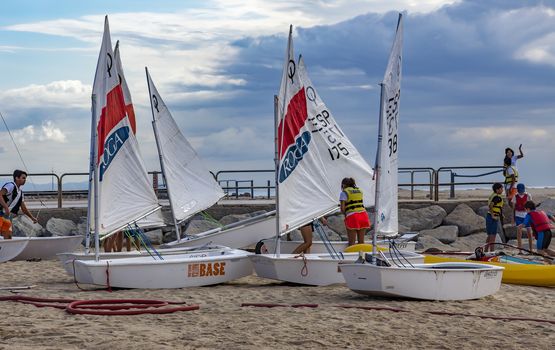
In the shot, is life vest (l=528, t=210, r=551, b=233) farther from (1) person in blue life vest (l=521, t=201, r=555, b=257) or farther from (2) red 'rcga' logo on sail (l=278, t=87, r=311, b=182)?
(2) red 'rcga' logo on sail (l=278, t=87, r=311, b=182)

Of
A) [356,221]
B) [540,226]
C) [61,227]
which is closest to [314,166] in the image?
[356,221]

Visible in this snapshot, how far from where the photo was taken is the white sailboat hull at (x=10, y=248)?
1811cm

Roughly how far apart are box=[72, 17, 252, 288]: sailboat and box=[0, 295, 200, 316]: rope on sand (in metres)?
1.62

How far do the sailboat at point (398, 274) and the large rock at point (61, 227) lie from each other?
1237 centimetres

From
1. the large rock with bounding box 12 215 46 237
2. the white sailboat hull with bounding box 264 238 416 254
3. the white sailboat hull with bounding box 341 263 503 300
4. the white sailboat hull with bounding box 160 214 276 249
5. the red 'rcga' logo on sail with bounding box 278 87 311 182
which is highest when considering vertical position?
the red 'rcga' logo on sail with bounding box 278 87 311 182

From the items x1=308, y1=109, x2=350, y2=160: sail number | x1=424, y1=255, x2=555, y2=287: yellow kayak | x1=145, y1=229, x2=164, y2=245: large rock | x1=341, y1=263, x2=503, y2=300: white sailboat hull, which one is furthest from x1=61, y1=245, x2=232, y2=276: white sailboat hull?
x1=145, y1=229, x2=164, y2=245: large rock

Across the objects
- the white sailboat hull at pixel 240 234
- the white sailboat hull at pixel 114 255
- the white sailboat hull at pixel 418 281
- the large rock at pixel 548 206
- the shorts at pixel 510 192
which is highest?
the shorts at pixel 510 192

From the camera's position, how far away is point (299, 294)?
13984mm

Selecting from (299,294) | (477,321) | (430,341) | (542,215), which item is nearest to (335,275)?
(299,294)

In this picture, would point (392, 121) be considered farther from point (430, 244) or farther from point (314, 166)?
point (430, 244)

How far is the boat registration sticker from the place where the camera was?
14.8 m

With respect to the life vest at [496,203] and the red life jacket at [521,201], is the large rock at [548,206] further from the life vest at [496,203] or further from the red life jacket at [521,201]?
the life vest at [496,203]

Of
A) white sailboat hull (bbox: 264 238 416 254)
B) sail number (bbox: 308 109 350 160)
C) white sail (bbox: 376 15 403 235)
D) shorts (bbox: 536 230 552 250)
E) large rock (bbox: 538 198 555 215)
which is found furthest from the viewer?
large rock (bbox: 538 198 555 215)

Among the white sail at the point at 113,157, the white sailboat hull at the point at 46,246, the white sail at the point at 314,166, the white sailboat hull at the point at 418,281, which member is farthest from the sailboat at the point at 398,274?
the white sailboat hull at the point at 46,246
